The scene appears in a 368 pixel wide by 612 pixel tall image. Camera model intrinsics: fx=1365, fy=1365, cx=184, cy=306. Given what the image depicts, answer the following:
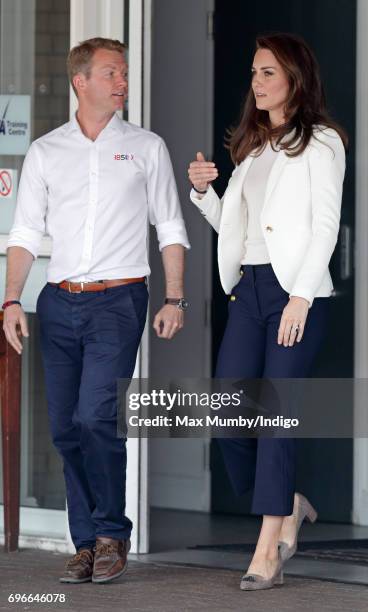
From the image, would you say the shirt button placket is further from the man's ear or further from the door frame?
the door frame

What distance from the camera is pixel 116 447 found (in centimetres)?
454

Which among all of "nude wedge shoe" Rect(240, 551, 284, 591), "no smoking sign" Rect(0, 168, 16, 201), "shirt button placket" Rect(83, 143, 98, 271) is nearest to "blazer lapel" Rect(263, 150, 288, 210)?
"shirt button placket" Rect(83, 143, 98, 271)

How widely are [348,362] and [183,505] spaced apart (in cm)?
110

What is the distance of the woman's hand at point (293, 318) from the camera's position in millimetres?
4219

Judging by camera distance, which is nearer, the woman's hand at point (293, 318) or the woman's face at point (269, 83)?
the woman's hand at point (293, 318)

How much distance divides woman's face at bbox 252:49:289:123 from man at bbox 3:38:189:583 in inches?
17.2

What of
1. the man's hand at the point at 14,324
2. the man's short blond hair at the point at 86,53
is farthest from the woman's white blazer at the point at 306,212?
the man's hand at the point at 14,324

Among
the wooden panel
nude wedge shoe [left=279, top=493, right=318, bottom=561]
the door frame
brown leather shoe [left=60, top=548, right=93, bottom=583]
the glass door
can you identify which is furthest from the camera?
the door frame

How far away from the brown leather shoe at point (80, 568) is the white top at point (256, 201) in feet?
3.69

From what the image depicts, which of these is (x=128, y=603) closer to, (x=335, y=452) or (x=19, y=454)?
(x=19, y=454)

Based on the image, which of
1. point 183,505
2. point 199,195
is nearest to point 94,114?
point 199,195

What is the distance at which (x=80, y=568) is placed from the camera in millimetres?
4582

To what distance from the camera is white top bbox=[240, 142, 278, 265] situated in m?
4.43

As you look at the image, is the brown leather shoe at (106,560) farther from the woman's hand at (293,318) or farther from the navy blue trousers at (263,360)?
the woman's hand at (293,318)
